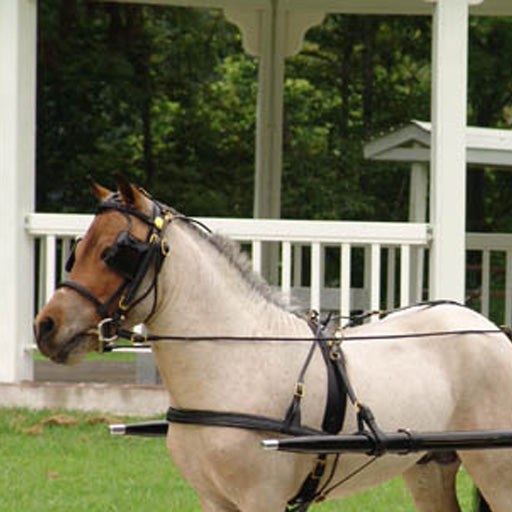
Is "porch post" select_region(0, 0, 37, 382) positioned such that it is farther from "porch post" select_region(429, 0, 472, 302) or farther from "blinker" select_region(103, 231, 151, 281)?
"blinker" select_region(103, 231, 151, 281)

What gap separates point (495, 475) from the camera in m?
5.61

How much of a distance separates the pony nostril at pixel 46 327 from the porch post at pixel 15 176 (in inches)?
203

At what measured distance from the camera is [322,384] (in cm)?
521

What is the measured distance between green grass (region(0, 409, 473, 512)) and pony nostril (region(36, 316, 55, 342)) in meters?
2.72

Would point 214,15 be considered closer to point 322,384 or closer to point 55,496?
point 55,496

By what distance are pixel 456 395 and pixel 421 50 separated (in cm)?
1909

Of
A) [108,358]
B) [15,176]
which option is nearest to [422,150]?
[108,358]

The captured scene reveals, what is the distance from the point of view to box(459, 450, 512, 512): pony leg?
5590mm

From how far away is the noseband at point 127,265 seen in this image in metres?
4.95

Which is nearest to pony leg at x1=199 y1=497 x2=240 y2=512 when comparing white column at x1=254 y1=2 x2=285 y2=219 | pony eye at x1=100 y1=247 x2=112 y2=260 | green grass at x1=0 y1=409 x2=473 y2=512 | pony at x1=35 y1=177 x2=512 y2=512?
pony at x1=35 y1=177 x2=512 y2=512

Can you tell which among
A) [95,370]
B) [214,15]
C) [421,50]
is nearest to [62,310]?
[95,370]

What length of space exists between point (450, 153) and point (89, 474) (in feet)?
11.9

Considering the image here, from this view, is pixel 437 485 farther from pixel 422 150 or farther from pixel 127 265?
pixel 422 150

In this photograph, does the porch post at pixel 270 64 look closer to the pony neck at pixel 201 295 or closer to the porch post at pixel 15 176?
the porch post at pixel 15 176
